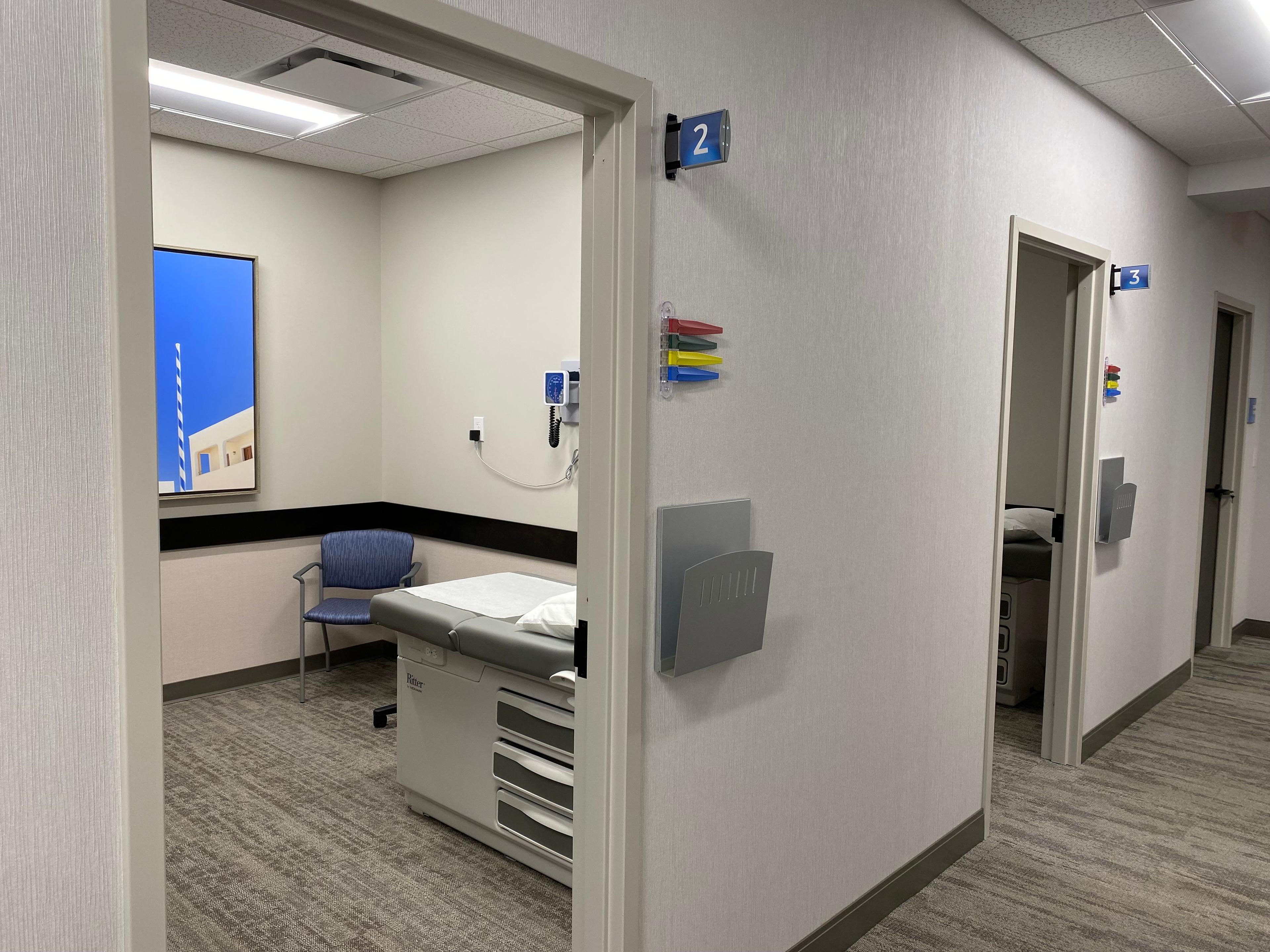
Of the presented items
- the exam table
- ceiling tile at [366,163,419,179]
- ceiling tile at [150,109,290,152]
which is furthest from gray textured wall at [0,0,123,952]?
ceiling tile at [366,163,419,179]

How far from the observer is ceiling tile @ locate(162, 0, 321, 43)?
2.63 metres

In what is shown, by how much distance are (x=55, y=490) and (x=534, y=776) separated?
1883 millimetres

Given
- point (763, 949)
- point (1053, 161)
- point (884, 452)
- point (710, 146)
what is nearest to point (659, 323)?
point (710, 146)

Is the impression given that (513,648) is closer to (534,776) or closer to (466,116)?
(534,776)

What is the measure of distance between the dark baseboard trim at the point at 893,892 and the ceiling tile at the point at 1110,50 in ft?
7.83

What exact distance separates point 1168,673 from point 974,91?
3.28 meters

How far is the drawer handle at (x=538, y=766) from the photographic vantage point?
2604 millimetres

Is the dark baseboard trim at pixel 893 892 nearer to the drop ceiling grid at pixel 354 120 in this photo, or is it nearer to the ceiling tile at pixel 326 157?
the drop ceiling grid at pixel 354 120

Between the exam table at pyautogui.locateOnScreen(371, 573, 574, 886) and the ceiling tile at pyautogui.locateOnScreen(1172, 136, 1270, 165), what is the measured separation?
332 cm

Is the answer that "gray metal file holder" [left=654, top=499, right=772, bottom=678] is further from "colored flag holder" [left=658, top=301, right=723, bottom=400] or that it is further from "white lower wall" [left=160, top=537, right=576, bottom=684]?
"white lower wall" [left=160, top=537, right=576, bottom=684]

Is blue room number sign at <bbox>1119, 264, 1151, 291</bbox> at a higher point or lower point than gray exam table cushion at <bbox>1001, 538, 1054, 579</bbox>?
higher

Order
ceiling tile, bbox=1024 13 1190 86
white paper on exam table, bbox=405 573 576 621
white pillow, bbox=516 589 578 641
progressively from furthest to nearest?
white paper on exam table, bbox=405 573 576 621, ceiling tile, bbox=1024 13 1190 86, white pillow, bbox=516 589 578 641

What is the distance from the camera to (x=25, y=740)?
104 cm

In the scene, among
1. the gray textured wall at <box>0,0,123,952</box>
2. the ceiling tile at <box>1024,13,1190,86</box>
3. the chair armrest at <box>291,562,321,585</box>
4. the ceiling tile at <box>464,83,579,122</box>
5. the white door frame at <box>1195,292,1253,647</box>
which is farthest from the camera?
the white door frame at <box>1195,292,1253,647</box>
